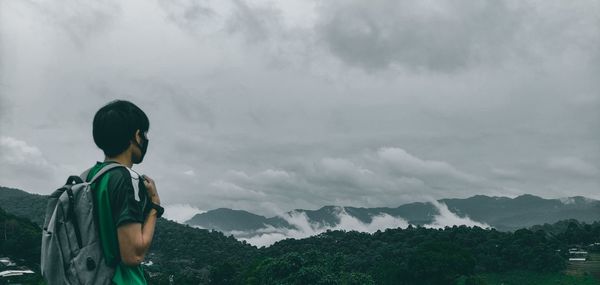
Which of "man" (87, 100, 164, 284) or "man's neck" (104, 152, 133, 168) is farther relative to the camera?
"man's neck" (104, 152, 133, 168)

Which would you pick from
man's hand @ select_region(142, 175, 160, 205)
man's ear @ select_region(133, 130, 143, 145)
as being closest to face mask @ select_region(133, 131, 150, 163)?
man's ear @ select_region(133, 130, 143, 145)

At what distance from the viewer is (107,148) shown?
4316 mm

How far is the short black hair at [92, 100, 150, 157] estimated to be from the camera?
14.0 ft

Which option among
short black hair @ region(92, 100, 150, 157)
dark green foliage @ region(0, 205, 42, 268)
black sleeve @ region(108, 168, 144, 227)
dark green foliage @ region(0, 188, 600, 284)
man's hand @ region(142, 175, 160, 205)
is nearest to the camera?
black sleeve @ region(108, 168, 144, 227)

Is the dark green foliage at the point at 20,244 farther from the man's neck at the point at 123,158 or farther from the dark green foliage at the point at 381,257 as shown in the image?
the man's neck at the point at 123,158

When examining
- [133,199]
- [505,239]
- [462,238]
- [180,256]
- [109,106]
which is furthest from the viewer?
[180,256]

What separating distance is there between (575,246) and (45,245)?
442 feet

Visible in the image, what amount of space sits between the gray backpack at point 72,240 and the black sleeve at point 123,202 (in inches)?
6.5

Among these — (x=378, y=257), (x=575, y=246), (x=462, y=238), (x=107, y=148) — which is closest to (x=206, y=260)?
(x=378, y=257)

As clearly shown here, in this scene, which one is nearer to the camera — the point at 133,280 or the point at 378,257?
the point at 133,280

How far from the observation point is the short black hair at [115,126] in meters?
4.27

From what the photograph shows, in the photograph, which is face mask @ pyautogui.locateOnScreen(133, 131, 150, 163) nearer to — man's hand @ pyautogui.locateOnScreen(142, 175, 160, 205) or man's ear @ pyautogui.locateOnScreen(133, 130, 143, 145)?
man's ear @ pyautogui.locateOnScreen(133, 130, 143, 145)

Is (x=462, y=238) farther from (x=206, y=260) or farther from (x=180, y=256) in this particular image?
(x=180, y=256)

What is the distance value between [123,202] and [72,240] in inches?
18.6
